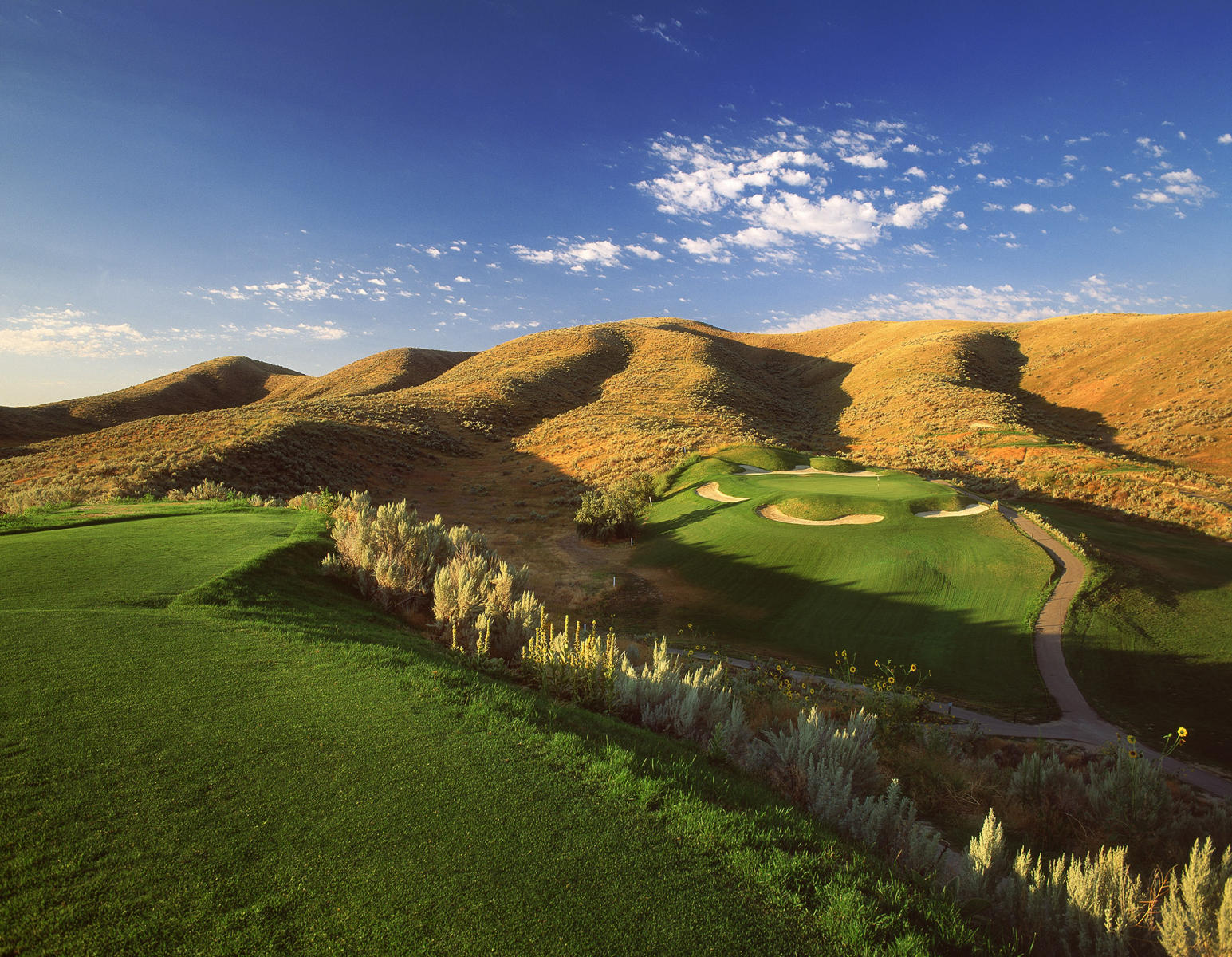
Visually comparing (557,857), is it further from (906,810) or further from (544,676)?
(906,810)

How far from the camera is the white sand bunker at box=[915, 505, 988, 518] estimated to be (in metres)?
17.9

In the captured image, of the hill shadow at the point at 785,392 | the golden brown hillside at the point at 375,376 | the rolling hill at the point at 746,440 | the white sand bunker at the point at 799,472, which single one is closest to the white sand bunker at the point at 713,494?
the white sand bunker at the point at 799,472

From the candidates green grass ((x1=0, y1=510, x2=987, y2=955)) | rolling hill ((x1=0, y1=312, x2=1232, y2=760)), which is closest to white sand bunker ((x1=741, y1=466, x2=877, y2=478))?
rolling hill ((x1=0, y1=312, x2=1232, y2=760))

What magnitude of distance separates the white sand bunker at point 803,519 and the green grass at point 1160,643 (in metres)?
5.92

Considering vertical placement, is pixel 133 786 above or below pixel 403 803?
above

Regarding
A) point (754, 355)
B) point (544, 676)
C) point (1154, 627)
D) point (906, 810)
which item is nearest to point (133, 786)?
point (544, 676)

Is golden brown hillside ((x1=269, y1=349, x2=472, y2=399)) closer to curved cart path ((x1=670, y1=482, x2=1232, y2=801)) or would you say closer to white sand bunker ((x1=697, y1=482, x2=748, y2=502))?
white sand bunker ((x1=697, y1=482, x2=748, y2=502))

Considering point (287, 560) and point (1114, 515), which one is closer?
point (287, 560)

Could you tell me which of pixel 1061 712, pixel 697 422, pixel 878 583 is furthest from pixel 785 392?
pixel 1061 712

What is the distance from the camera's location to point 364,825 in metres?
3.57

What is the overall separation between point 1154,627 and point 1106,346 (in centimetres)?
6643

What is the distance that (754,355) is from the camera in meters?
102

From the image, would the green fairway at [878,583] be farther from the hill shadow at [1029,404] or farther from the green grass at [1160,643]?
the hill shadow at [1029,404]

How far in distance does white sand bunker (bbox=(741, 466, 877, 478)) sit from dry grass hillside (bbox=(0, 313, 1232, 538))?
21.0 ft
